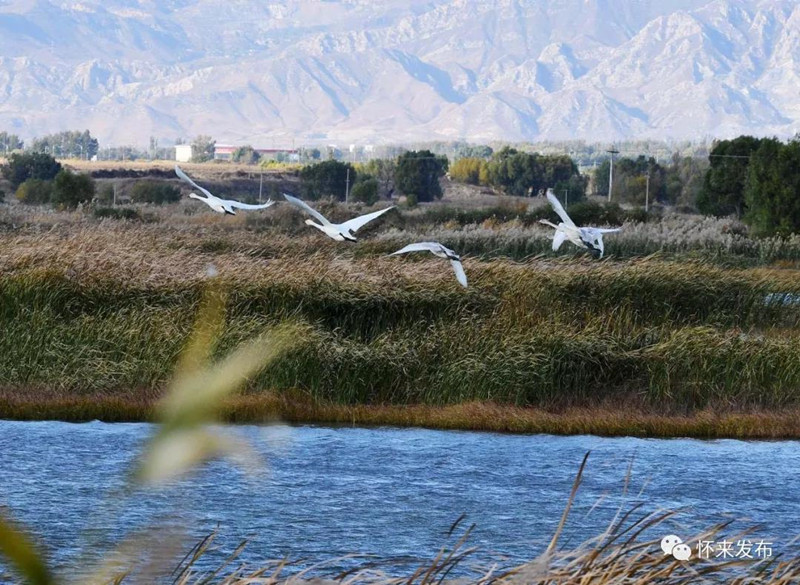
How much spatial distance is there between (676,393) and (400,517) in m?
7.36

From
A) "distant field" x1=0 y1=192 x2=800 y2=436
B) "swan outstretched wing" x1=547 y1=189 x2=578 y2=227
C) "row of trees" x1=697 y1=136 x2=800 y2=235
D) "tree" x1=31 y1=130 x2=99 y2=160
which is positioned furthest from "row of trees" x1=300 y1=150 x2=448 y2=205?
"tree" x1=31 y1=130 x2=99 y2=160

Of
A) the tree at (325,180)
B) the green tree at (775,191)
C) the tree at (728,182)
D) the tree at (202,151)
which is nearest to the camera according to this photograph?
the green tree at (775,191)

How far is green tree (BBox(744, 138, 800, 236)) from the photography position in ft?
179

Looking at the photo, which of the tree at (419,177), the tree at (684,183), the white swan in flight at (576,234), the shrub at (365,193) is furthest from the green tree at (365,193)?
the white swan in flight at (576,234)

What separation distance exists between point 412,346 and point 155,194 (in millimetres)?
71883

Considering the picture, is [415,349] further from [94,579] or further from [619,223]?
[619,223]

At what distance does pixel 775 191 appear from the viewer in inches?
2173

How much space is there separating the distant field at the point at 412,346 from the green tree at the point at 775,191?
3221cm

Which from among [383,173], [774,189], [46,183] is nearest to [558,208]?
[774,189]

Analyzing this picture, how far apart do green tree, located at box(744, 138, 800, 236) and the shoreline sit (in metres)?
34.9

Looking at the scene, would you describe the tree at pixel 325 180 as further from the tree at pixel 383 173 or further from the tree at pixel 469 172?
the tree at pixel 469 172

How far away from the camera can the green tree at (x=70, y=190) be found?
7456cm

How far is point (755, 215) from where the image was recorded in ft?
186

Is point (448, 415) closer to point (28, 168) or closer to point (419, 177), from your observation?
point (419, 177)
